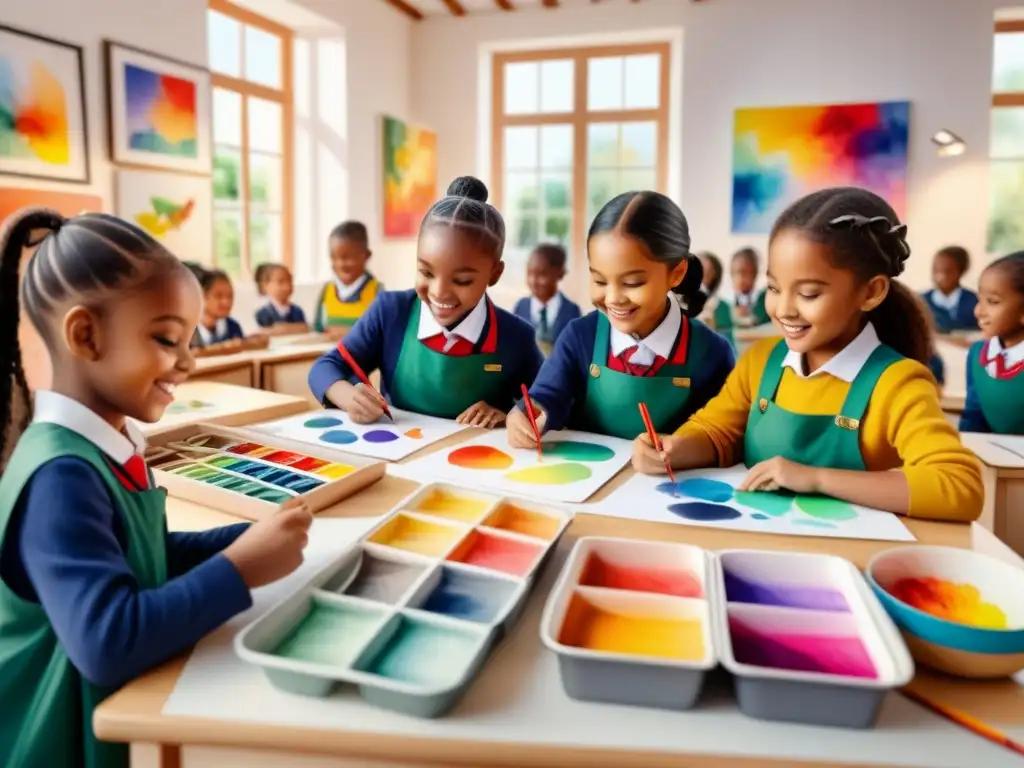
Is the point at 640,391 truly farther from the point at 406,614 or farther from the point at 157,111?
the point at 157,111

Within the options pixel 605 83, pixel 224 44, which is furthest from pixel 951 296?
pixel 224 44

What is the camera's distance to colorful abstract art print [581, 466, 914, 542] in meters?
1.01

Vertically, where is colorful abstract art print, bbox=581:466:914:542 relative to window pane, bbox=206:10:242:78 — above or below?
below

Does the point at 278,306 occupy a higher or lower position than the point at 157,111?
lower

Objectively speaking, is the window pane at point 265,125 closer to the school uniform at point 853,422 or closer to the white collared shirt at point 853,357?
the school uniform at point 853,422

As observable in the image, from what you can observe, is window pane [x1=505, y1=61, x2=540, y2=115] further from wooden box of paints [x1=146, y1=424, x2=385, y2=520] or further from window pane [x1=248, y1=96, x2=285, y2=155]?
wooden box of paints [x1=146, y1=424, x2=385, y2=520]

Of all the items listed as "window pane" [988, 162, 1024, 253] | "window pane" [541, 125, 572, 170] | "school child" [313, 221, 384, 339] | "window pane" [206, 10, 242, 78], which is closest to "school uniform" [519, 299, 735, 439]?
"school child" [313, 221, 384, 339]

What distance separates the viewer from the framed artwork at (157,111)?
3777mm

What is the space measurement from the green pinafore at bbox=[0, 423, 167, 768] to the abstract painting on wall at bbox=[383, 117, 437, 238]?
5.45m

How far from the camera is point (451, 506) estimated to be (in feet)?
3.43

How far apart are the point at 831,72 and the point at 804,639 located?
19.4 feet

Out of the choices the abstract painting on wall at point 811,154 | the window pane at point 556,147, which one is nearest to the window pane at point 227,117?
the window pane at point 556,147

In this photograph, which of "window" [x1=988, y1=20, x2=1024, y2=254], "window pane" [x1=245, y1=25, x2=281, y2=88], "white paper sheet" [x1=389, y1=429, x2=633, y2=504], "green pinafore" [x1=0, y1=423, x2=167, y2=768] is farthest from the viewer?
"window" [x1=988, y1=20, x2=1024, y2=254]

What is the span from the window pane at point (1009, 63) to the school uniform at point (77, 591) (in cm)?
663
